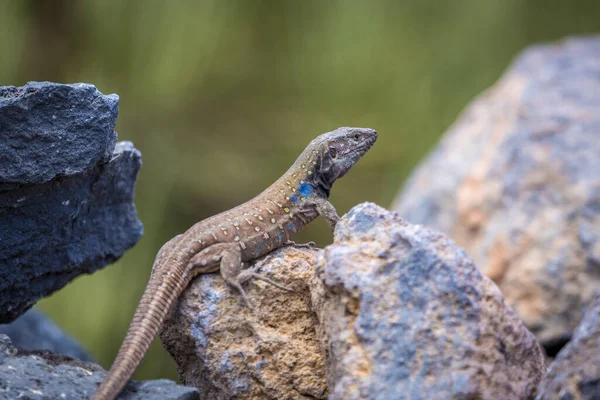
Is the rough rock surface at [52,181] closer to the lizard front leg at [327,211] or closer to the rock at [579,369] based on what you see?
the lizard front leg at [327,211]

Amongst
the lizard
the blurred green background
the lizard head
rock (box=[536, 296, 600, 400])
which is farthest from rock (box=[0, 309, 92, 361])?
rock (box=[536, 296, 600, 400])

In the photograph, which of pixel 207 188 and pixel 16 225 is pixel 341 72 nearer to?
pixel 207 188

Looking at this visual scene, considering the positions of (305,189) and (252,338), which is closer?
(252,338)

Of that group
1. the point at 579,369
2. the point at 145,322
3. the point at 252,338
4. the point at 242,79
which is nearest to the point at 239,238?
the point at 252,338

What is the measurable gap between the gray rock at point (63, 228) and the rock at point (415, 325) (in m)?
2.02

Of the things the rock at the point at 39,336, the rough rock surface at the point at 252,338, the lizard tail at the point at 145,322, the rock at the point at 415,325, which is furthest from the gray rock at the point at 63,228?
the rock at the point at 415,325

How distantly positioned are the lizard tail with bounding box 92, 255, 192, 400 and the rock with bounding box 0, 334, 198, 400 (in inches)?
6.2

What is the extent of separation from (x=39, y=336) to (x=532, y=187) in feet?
19.4

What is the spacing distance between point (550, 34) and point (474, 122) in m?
4.09

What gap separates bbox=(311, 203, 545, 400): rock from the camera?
9.89 feet

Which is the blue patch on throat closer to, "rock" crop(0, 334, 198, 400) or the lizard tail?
the lizard tail

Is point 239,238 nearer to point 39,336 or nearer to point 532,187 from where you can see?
point 39,336

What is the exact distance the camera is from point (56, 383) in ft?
11.1

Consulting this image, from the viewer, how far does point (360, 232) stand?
11.9ft
